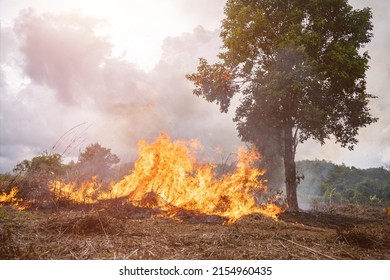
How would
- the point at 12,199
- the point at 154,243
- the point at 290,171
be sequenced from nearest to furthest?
1. the point at 154,243
2. the point at 12,199
3. the point at 290,171

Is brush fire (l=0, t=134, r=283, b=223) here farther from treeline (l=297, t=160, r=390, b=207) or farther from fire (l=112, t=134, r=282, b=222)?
treeline (l=297, t=160, r=390, b=207)

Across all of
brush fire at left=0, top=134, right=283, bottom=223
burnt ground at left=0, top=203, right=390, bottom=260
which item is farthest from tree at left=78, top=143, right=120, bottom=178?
burnt ground at left=0, top=203, right=390, bottom=260

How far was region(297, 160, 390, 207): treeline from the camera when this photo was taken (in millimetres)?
24516

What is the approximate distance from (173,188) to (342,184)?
25399mm

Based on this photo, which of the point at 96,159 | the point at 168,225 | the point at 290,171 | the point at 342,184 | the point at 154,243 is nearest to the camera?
the point at 154,243

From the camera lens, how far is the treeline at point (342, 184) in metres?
24.5

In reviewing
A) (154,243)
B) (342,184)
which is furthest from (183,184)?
(342,184)

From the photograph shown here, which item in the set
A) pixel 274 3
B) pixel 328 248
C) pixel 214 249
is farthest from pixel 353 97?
pixel 214 249

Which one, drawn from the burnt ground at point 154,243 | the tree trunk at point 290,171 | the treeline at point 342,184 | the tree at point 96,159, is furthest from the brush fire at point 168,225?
the tree at point 96,159

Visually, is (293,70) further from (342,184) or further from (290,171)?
(342,184)

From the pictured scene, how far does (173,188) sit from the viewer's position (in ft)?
32.4

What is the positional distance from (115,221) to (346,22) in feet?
40.8

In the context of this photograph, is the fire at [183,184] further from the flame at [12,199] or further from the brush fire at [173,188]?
the flame at [12,199]
